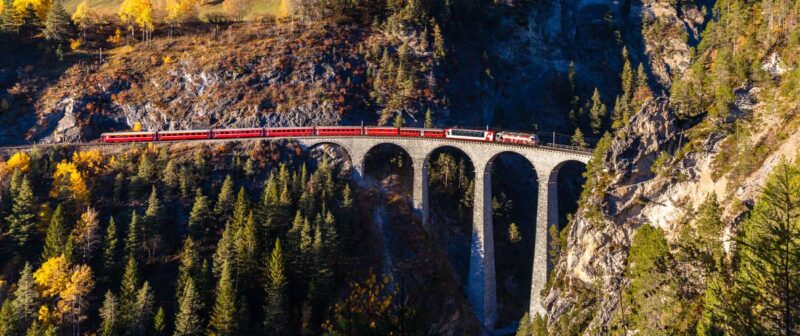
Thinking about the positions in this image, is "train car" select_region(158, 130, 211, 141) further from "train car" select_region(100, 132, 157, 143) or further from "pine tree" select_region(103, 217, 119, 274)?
"pine tree" select_region(103, 217, 119, 274)

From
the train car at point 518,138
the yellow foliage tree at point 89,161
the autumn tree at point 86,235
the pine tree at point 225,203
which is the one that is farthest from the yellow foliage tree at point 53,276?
the train car at point 518,138

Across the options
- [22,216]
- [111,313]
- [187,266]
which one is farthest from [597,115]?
[22,216]

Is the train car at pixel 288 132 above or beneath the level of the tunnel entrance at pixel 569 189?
above

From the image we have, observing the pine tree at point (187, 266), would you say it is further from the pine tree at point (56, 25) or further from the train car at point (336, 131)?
the pine tree at point (56, 25)

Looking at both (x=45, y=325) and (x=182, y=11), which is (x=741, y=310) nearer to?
(x=45, y=325)

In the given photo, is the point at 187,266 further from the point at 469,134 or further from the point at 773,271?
the point at 773,271

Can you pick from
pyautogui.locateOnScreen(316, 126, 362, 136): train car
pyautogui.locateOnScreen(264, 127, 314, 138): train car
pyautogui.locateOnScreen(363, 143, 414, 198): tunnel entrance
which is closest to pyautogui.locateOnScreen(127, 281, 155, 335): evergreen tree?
pyautogui.locateOnScreen(264, 127, 314, 138): train car
